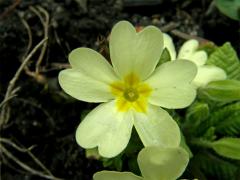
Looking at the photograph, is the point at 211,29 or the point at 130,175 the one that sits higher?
the point at 130,175

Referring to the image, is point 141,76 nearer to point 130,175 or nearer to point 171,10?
point 130,175

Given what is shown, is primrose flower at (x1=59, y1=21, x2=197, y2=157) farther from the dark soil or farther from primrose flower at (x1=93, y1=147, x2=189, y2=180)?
the dark soil

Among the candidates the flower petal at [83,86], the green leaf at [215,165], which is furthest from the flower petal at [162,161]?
the green leaf at [215,165]

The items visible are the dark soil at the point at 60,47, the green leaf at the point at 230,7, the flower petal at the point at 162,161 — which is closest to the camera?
→ the flower petal at the point at 162,161

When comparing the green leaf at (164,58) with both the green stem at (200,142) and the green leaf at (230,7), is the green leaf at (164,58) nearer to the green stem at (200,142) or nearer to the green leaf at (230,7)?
the green stem at (200,142)

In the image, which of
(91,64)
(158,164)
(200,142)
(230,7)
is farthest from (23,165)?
(230,7)

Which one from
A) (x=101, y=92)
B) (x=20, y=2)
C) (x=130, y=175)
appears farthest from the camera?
(x=20, y=2)

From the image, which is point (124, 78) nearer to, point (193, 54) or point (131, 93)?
point (131, 93)

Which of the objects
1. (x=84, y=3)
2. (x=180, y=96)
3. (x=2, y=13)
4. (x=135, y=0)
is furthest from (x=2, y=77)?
(x=180, y=96)

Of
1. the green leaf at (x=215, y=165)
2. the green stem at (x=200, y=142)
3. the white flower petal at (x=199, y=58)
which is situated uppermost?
the white flower petal at (x=199, y=58)
